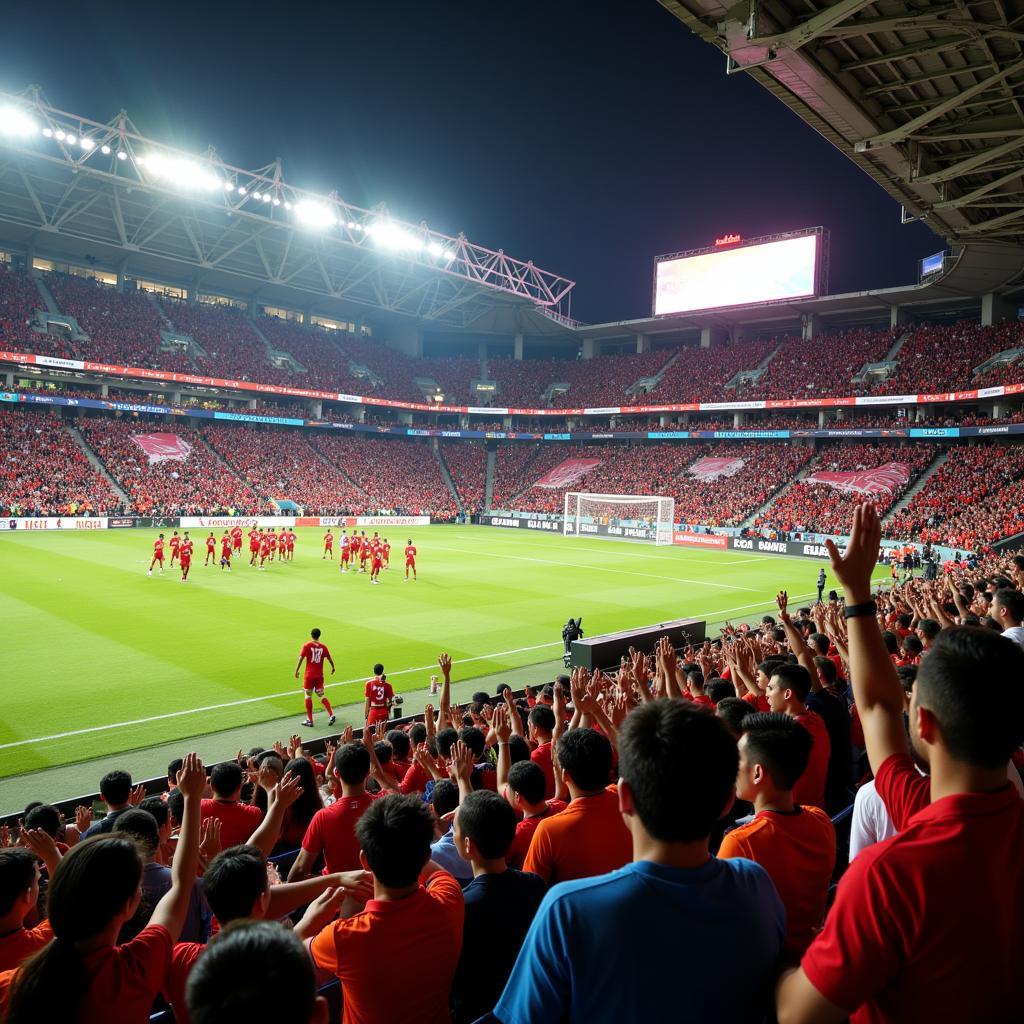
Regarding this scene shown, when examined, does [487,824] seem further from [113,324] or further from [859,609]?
[113,324]

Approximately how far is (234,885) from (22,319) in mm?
61905

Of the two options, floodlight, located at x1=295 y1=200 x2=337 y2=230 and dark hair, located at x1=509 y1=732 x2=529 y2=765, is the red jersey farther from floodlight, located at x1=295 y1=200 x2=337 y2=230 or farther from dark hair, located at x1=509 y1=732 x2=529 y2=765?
floodlight, located at x1=295 y1=200 x2=337 y2=230

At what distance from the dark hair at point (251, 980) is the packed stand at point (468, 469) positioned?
6614 centimetres

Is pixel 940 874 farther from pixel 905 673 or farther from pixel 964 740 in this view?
pixel 905 673

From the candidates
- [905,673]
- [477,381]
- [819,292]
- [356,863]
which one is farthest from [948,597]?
[477,381]

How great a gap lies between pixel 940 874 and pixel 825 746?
3.40m

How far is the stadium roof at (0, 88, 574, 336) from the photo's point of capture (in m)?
43.4

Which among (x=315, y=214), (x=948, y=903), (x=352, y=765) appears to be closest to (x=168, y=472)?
→ (x=315, y=214)

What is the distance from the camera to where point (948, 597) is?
1276 cm

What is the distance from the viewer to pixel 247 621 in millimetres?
20188

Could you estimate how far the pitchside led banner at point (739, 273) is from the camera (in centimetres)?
5731

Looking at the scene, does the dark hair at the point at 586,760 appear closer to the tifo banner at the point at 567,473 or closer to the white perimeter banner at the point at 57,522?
the white perimeter banner at the point at 57,522

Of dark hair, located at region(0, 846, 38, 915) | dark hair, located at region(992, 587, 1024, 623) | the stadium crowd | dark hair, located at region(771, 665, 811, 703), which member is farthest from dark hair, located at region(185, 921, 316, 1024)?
dark hair, located at region(992, 587, 1024, 623)

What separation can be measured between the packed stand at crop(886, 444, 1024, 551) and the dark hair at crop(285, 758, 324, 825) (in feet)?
124
